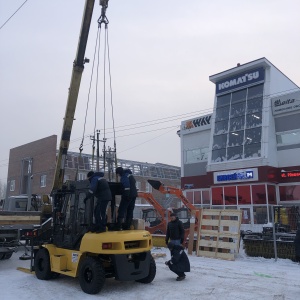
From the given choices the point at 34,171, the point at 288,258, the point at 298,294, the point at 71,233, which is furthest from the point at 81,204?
the point at 34,171

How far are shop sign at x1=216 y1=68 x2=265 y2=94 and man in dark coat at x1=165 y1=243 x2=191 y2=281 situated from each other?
20.0 meters

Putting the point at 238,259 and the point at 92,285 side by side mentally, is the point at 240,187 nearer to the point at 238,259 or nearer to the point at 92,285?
the point at 238,259

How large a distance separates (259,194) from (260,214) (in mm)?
1371

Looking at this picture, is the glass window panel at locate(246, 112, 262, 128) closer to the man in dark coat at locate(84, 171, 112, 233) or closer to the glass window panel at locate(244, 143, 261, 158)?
the glass window panel at locate(244, 143, 261, 158)

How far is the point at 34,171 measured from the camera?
157 feet

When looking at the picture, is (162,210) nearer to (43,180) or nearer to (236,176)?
(236,176)

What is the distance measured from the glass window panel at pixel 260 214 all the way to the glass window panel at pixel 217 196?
2.79 metres

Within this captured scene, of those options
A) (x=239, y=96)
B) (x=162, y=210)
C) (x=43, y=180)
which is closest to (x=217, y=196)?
(x=239, y=96)

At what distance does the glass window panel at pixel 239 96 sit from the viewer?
89.8ft

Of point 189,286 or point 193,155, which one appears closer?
point 189,286

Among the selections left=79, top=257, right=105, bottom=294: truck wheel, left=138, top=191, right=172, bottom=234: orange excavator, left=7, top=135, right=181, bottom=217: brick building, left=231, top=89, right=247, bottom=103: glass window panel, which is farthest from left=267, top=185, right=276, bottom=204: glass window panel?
left=79, top=257, right=105, bottom=294: truck wheel

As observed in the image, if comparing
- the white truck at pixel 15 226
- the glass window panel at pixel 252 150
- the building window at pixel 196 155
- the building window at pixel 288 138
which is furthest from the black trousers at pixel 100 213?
the building window at pixel 196 155

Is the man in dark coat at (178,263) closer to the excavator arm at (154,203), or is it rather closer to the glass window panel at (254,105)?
the excavator arm at (154,203)

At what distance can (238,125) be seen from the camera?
27.0 metres
